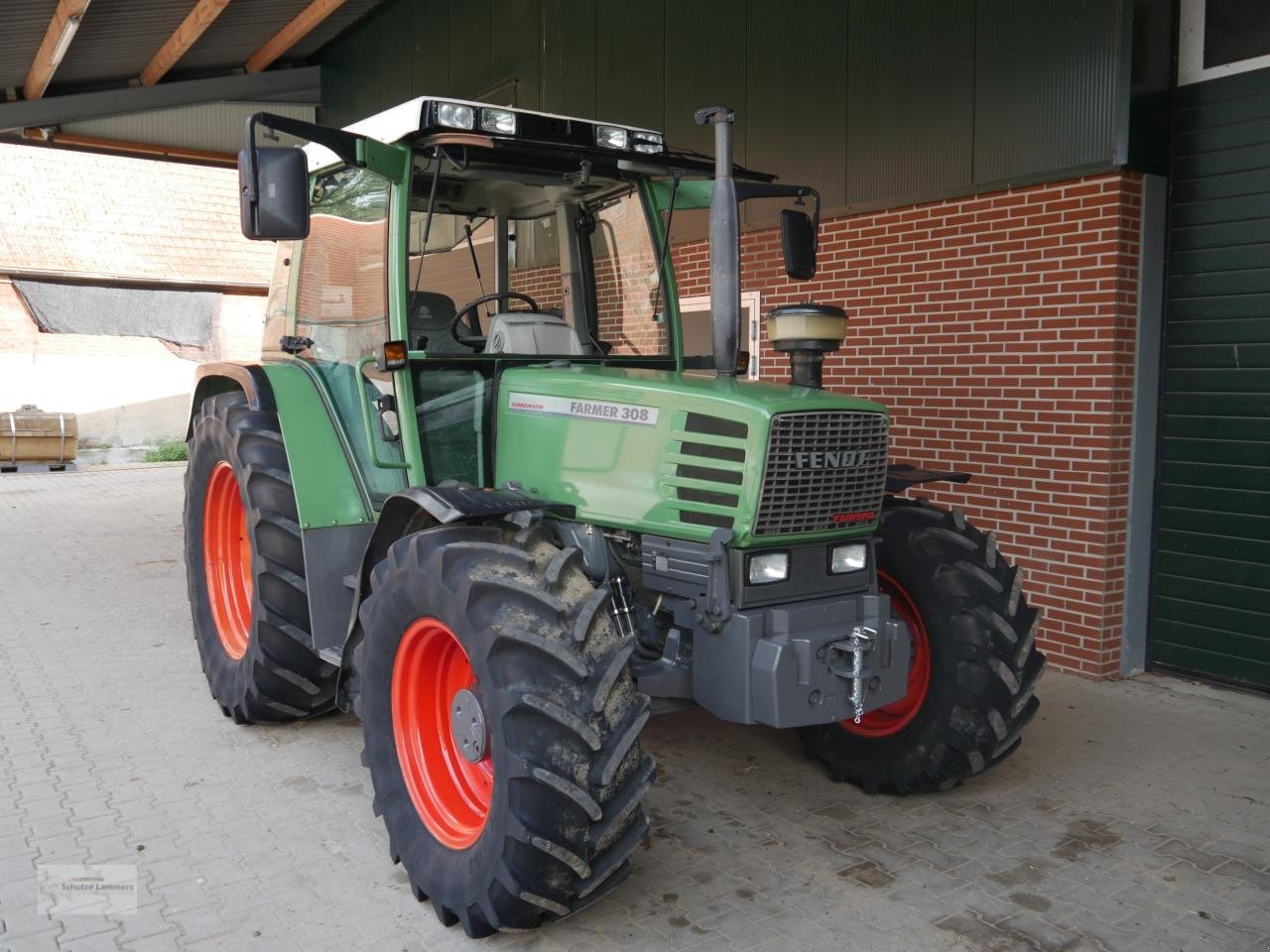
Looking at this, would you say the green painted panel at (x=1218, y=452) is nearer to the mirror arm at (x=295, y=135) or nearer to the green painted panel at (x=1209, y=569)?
the green painted panel at (x=1209, y=569)

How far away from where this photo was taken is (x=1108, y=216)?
17.2ft

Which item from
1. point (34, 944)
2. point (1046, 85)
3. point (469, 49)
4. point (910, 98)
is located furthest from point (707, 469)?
point (469, 49)

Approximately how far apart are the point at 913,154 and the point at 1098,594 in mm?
2603

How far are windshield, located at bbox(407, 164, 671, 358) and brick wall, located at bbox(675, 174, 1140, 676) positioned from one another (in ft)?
7.93

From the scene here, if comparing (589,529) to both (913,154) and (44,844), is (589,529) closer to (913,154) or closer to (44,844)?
(44,844)

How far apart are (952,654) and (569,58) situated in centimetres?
695

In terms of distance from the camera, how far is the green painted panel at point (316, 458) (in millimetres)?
4180

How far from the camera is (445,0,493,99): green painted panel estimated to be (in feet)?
34.0

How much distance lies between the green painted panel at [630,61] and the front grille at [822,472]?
5302mm

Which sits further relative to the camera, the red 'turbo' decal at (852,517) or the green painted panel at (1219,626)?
the green painted panel at (1219,626)

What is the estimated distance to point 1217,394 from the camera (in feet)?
17.4

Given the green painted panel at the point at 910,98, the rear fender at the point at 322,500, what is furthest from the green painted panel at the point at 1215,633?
the rear fender at the point at 322,500

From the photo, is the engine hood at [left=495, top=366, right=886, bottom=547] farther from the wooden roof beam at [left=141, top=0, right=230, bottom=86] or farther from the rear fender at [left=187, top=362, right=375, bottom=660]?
the wooden roof beam at [left=141, top=0, right=230, bottom=86]

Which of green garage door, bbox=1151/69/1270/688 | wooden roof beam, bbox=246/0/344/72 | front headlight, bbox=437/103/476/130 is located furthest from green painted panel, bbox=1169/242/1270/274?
wooden roof beam, bbox=246/0/344/72
